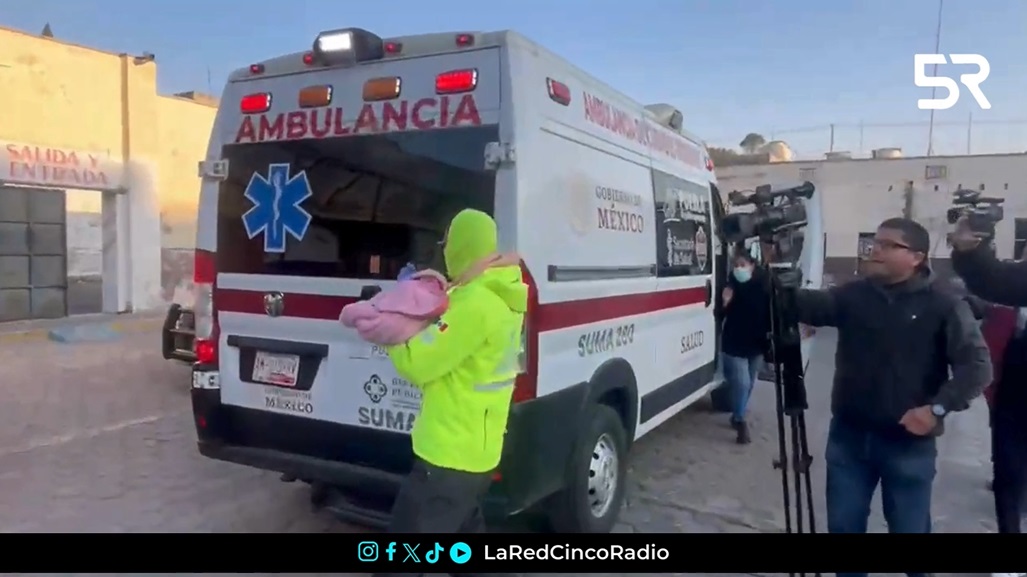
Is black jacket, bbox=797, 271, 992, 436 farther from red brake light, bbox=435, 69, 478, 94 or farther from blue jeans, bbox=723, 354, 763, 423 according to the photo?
blue jeans, bbox=723, 354, 763, 423

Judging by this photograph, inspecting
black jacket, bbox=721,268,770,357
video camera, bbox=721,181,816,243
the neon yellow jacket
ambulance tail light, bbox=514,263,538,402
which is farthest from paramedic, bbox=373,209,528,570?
black jacket, bbox=721,268,770,357

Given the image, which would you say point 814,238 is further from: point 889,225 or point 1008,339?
point 889,225

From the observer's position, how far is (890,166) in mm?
2650

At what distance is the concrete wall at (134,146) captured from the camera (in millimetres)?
9766

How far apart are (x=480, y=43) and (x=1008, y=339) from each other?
7.92ft

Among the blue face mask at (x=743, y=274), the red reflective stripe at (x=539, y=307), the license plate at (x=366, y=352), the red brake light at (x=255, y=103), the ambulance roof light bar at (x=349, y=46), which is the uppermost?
the ambulance roof light bar at (x=349, y=46)

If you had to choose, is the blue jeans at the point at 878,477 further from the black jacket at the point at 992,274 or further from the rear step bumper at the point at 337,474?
the rear step bumper at the point at 337,474

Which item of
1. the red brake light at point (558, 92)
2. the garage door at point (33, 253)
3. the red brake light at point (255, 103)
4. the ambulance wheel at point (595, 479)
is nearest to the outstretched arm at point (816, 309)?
the ambulance wheel at point (595, 479)

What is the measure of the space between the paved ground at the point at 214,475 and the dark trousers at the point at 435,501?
1.34 meters

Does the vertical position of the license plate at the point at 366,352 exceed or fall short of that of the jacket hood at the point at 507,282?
it falls short

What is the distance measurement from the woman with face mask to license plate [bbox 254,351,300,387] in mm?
3171

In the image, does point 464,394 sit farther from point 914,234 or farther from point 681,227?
point 681,227

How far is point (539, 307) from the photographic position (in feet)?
8.96

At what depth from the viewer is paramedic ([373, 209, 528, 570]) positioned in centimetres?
221
